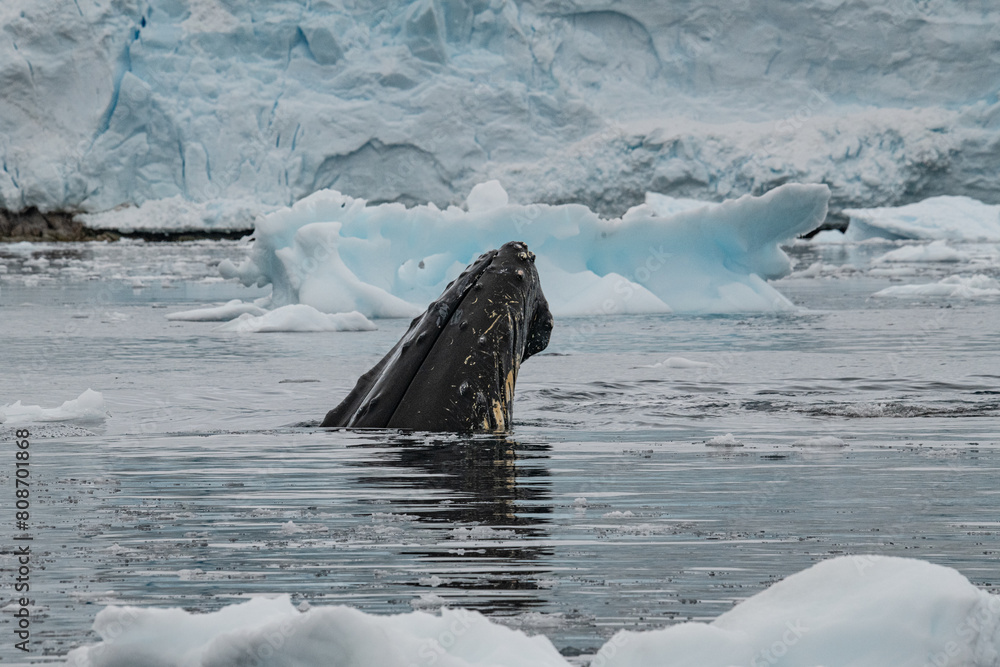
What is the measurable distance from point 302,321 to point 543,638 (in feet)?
37.0

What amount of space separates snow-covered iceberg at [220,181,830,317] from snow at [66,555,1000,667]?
13.0 metres

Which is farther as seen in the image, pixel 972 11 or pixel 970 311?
pixel 972 11

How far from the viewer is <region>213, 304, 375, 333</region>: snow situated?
12945 millimetres

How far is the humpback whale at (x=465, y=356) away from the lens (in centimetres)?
514

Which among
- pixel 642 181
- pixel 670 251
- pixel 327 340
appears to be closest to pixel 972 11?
pixel 642 181

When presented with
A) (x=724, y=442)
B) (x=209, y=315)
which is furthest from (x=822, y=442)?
(x=209, y=315)

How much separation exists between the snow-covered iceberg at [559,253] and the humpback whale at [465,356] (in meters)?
9.62

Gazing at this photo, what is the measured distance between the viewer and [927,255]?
1129 inches

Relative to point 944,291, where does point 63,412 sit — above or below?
below

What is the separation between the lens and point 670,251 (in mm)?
16031

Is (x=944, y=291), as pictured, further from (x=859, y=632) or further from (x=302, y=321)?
(x=859, y=632)

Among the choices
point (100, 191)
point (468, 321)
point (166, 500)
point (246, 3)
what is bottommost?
point (166, 500)

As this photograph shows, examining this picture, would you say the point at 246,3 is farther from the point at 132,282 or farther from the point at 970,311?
the point at 970,311

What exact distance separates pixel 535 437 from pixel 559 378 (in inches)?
114
